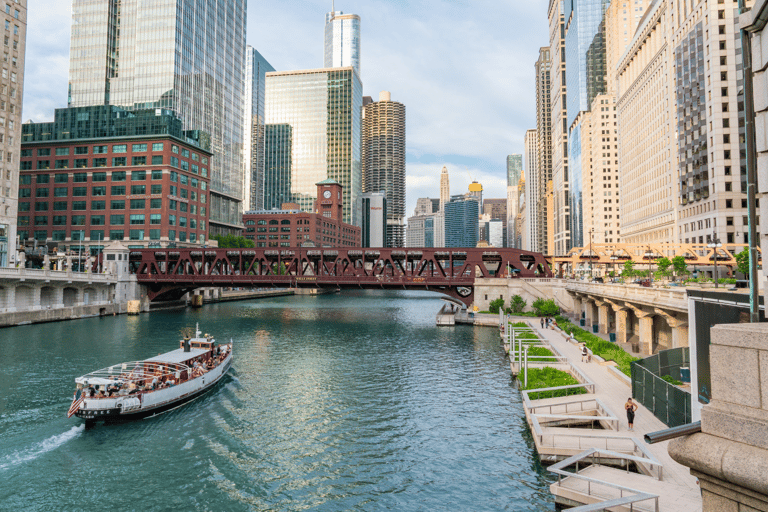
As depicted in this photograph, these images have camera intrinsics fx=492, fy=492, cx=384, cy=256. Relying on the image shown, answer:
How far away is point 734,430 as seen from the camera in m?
6.17

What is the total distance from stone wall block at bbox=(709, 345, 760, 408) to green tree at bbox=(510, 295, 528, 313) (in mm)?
83793

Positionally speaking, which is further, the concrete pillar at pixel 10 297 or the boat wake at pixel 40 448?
the concrete pillar at pixel 10 297

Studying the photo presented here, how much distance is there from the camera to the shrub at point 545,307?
8231cm

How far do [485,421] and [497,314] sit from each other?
5568cm

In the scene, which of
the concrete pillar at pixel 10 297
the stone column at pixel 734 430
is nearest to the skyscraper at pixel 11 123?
the concrete pillar at pixel 10 297

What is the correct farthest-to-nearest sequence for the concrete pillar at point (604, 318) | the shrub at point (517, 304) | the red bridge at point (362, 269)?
the red bridge at point (362, 269) < the shrub at point (517, 304) < the concrete pillar at point (604, 318)

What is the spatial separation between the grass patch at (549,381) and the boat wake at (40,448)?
30.4m

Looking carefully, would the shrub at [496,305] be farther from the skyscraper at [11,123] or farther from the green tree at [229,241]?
the green tree at [229,241]

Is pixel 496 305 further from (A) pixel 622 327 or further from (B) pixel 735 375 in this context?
(B) pixel 735 375

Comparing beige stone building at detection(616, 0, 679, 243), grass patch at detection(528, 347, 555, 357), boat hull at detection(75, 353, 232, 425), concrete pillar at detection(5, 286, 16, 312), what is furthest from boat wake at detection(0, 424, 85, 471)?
beige stone building at detection(616, 0, 679, 243)

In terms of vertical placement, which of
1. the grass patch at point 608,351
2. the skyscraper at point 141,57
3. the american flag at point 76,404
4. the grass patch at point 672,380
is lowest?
the american flag at point 76,404

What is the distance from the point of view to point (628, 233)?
569 ft

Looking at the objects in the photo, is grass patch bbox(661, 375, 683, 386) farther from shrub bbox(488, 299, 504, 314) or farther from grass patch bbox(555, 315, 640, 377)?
shrub bbox(488, 299, 504, 314)

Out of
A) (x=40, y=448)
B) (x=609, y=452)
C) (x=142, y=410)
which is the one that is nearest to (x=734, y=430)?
(x=609, y=452)
